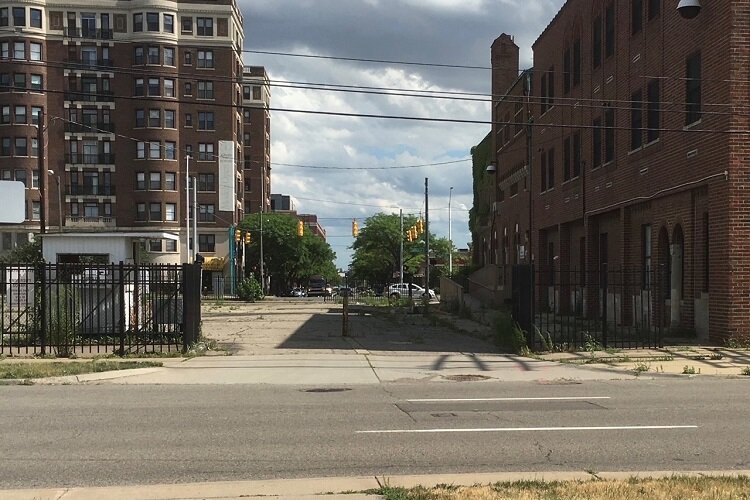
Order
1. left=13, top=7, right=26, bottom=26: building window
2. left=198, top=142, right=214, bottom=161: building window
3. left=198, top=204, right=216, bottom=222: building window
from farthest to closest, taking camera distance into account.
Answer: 1. left=198, top=204, right=216, bottom=222: building window
2. left=198, top=142, right=214, bottom=161: building window
3. left=13, top=7, right=26, bottom=26: building window

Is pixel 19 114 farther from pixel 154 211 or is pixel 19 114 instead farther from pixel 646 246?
pixel 646 246

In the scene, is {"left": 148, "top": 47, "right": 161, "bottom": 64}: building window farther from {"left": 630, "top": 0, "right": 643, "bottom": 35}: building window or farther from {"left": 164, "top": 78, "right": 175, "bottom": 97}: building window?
{"left": 630, "top": 0, "right": 643, "bottom": 35}: building window

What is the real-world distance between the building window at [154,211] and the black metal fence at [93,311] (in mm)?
55931

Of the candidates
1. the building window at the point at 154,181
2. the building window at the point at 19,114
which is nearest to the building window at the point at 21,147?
the building window at the point at 19,114

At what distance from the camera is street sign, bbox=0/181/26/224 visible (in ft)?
42.9

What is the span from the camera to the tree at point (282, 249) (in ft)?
284

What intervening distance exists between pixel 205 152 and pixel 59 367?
63274 millimetres

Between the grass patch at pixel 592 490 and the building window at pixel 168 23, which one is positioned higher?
the building window at pixel 168 23

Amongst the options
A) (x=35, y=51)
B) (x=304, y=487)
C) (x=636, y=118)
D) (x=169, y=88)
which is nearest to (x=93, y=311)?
(x=304, y=487)

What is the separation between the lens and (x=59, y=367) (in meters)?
15.5

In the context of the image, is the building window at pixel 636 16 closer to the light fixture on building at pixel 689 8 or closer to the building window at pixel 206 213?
the light fixture on building at pixel 689 8

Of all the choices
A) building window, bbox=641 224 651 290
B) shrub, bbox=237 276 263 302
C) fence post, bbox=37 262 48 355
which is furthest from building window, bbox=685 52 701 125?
shrub, bbox=237 276 263 302

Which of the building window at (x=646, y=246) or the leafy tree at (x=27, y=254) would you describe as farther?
the leafy tree at (x=27, y=254)

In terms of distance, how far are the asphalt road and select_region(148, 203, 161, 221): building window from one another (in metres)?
63.2
